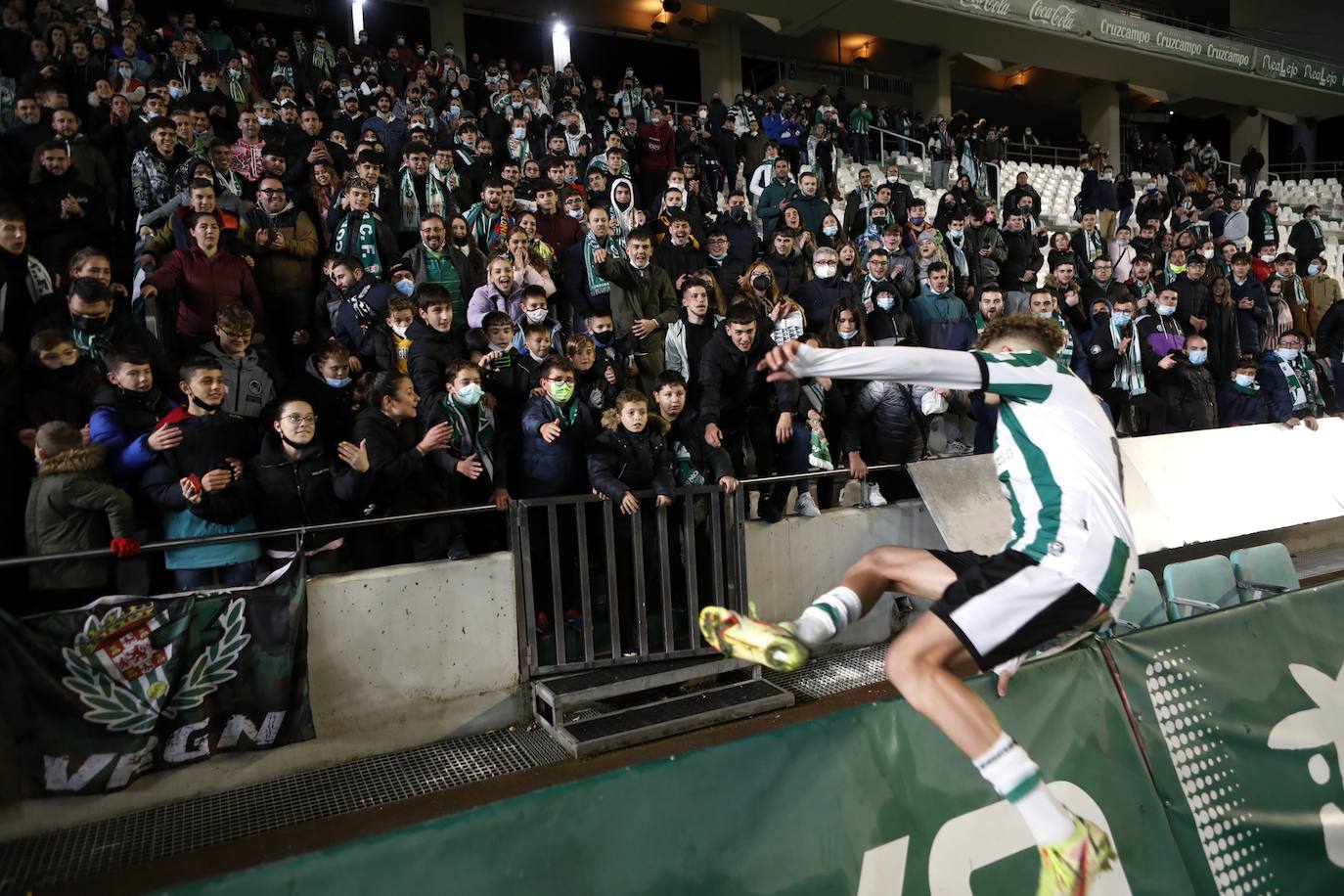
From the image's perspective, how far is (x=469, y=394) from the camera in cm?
539

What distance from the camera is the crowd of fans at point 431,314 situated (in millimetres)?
4570

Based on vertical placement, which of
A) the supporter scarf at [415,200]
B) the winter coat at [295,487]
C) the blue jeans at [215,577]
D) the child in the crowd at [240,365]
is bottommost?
the blue jeans at [215,577]

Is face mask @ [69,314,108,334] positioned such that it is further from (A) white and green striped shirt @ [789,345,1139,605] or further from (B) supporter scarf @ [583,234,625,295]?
(A) white and green striped shirt @ [789,345,1139,605]

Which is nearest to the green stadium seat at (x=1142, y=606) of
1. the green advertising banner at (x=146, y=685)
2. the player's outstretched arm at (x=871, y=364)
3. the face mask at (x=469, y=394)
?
the player's outstretched arm at (x=871, y=364)

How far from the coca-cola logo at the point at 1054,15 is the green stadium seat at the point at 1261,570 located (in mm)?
19047

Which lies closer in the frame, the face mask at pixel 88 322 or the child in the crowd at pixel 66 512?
the child in the crowd at pixel 66 512

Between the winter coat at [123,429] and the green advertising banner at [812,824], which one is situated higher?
the winter coat at [123,429]

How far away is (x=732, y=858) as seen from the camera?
2662 millimetres

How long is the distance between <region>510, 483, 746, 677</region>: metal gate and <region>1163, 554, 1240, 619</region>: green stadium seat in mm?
2782

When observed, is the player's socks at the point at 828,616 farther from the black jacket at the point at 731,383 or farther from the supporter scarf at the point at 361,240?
the supporter scarf at the point at 361,240

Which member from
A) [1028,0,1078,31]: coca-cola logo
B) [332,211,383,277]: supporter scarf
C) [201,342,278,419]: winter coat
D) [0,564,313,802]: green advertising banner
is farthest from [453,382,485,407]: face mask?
[1028,0,1078,31]: coca-cola logo

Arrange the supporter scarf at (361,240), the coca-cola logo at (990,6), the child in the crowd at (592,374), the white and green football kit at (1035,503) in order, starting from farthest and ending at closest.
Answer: the coca-cola logo at (990,6) → the supporter scarf at (361,240) → the child in the crowd at (592,374) → the white and green football kit at (1035,503)

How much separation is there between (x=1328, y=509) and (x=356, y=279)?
926 cm

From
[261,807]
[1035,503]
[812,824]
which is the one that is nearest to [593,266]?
[261,807]
